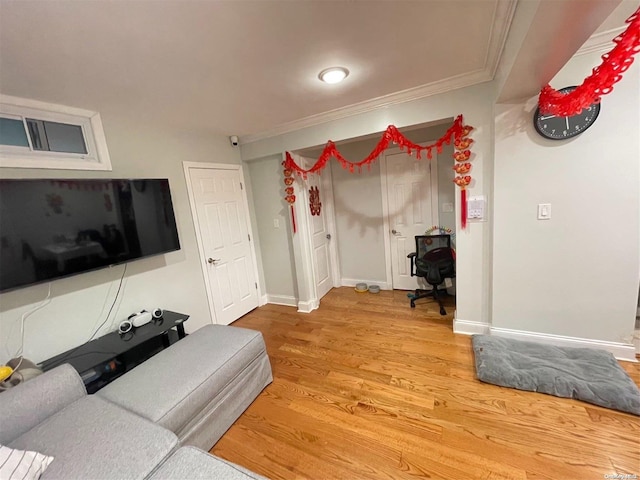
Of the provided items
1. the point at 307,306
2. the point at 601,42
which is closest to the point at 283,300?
the point at 307,306

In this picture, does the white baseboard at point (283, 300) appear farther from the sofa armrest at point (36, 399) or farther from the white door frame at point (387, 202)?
the sofa armrest at point (36, 399)

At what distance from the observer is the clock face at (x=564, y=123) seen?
1.82m

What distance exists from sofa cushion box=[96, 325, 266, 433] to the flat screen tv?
908 mm

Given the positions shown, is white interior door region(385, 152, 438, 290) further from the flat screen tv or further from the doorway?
the flat screen tv

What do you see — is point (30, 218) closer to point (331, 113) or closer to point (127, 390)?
point (127, 390)

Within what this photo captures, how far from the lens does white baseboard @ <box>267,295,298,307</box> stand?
3.69 meters

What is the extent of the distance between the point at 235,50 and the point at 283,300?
9.95 ft

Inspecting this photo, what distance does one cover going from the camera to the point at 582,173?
6.29 ft

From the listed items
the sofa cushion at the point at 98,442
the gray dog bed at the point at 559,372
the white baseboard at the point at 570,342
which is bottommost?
the gray dog bed at the point at 559,372

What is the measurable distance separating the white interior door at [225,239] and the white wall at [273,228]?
0.68 ft

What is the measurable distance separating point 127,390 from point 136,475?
2.10 feet

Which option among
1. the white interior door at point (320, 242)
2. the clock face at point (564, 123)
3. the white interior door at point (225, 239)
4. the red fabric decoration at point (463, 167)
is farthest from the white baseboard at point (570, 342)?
the white interior door at point (225, 239)

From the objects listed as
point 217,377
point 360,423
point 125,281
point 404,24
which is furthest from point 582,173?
point 125,281

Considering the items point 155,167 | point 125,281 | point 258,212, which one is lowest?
point 125,281
